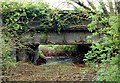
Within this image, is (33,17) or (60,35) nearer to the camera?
(33,17)

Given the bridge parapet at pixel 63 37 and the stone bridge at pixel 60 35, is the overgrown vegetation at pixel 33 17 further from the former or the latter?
the bridge parapet at pixel 63 37

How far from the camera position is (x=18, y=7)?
199 inches

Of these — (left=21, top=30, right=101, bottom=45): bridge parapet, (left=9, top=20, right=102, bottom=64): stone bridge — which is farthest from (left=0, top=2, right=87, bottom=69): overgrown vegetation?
(left=21, top=30, right=101, bottom=45): bridge parapet

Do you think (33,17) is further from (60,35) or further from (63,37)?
(63,37)

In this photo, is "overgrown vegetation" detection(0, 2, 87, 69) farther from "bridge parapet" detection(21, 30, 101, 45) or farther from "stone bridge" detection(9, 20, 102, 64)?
"bridge parapet" detection(21, 30, 101, 45)

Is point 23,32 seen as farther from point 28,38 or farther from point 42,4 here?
point 42,4

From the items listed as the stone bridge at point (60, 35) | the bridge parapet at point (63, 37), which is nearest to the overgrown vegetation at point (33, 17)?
the stone bridge at point (60, 35)

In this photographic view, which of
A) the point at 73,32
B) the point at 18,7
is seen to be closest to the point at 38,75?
the point at 73,32

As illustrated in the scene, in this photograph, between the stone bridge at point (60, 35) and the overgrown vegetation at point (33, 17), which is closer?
the overgrown vegetation at point (33, 17)

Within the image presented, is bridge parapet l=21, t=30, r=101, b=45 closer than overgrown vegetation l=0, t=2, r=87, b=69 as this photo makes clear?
No

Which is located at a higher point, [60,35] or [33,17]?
[33,17]

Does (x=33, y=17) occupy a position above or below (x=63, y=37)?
above

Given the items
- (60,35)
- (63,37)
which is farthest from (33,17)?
(63,37)

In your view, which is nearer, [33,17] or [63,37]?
[33,17]
